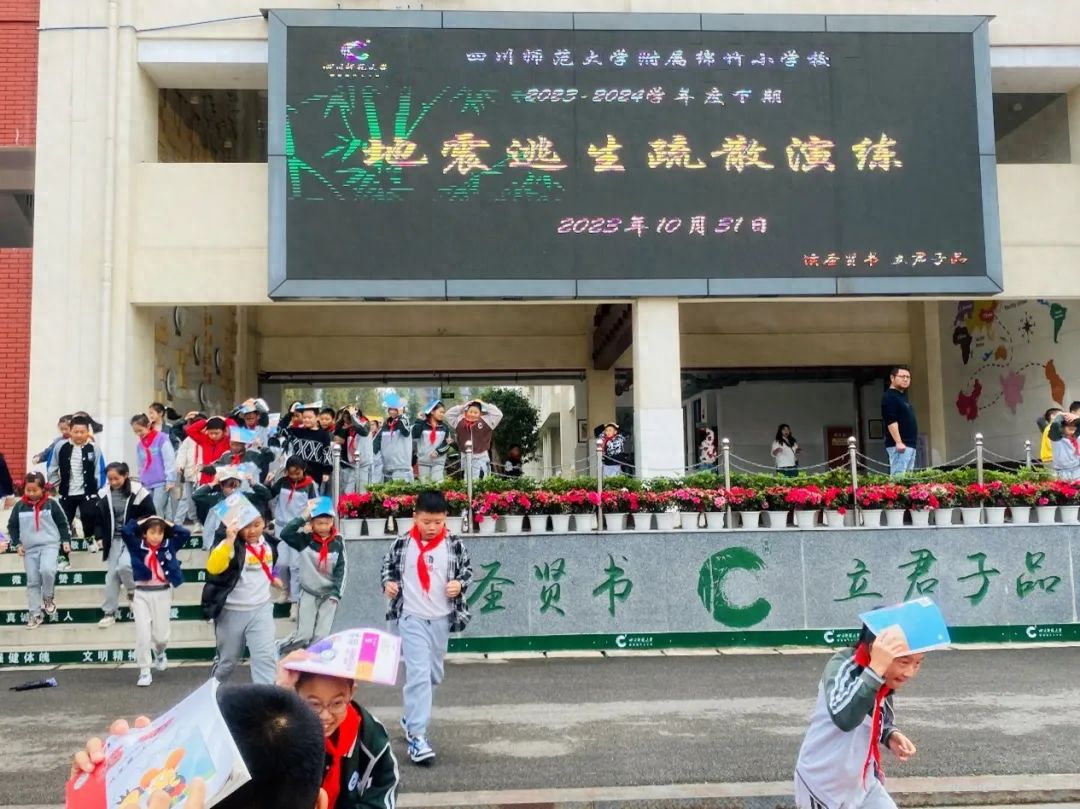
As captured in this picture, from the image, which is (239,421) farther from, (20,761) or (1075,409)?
(1075,409)

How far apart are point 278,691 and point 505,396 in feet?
114

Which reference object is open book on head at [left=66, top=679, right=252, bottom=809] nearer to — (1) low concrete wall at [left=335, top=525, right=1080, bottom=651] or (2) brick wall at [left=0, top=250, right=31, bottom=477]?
(1) low concrete wall at [left=335, top=525, right=1080, bottom=651]

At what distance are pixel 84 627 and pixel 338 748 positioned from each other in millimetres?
7660

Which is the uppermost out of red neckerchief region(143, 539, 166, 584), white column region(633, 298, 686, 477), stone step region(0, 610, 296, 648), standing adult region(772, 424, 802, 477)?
white column region(633, 298, 686, 477)

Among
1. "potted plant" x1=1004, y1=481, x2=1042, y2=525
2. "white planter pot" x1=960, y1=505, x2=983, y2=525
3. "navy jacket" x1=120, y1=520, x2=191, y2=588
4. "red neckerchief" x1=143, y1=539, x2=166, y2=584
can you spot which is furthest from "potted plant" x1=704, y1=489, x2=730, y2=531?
"red neckerchief" x1=143, y1=539, x2=166, y2=584

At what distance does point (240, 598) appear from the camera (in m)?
6.31

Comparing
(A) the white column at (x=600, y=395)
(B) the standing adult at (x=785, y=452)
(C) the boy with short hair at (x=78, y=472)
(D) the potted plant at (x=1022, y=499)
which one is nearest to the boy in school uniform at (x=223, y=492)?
(C) the boy with short hair at (x=78, y=472)

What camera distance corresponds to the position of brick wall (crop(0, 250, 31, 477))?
12984mm

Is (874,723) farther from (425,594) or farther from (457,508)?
(457,508)

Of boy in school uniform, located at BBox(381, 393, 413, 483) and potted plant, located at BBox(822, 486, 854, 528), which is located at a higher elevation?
boy in school uniform, located at BBox(381, 393, 413, 483)

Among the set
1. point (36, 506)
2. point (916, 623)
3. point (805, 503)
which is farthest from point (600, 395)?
point (916, 623)

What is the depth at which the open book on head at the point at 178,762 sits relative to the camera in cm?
137

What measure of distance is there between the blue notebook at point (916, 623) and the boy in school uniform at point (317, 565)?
15.7 ft

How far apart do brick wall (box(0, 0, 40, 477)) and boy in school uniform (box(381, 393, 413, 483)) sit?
213 inches
